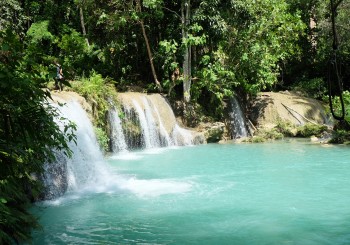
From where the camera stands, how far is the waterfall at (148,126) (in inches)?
586

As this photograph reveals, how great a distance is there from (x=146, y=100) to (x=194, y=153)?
10.6 ft

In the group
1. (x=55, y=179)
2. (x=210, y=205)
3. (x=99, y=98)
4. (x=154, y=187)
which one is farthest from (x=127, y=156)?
(x=210, y=205)

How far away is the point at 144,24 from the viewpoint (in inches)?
725

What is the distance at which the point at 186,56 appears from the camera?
17.3 m

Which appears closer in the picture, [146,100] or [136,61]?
[146,100]

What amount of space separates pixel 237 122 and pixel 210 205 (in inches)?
461

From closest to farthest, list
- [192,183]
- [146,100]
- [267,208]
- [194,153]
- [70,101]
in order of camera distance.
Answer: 1. [267,208]
2. [192,183]
3. [70,101]
4. [194,153]
5. [146,100]

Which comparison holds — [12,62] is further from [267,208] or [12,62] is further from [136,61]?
[136,61]

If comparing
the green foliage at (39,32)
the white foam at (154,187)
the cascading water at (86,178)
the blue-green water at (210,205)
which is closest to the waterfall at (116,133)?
the blue-green water at (210,205)

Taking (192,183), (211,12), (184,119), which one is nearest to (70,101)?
(192,183)

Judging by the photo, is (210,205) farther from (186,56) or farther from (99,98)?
(186,56)

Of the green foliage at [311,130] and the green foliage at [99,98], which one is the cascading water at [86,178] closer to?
the green foliage at [99,98]

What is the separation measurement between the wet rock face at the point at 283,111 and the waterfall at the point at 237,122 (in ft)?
2.95

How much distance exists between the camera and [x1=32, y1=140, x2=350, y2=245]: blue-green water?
601 cm
